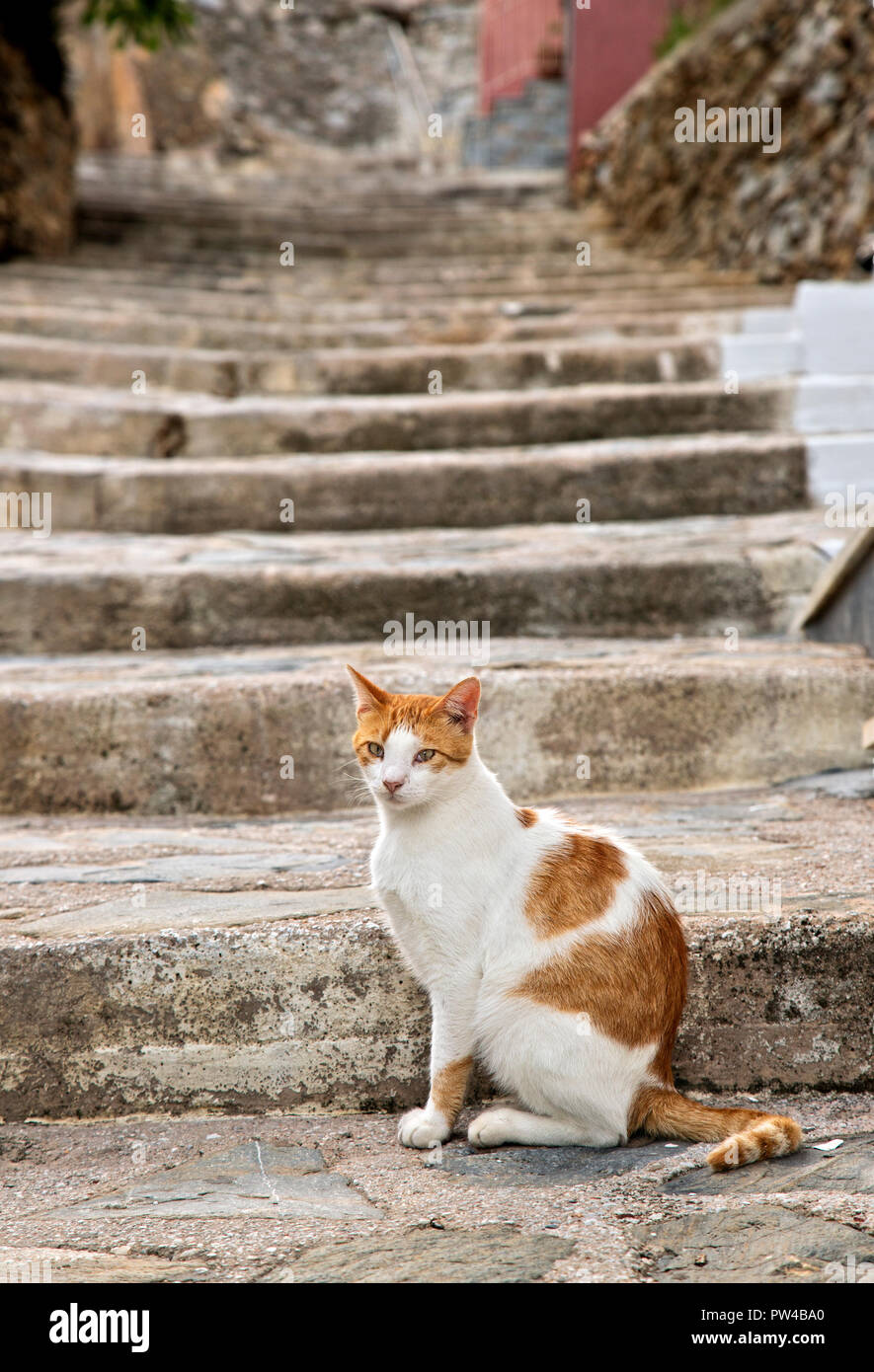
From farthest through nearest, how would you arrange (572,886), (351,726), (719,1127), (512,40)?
(512,40) → (351,726) → (572,886) → (719,1127)

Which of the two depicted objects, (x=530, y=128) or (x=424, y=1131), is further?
(x=530, y=128)

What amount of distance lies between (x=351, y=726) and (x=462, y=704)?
3.04ft

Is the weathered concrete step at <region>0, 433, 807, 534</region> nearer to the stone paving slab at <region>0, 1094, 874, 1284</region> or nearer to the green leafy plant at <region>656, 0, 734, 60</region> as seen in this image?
the stone paving slab at <region>0, 1094, 874, 1284</region>

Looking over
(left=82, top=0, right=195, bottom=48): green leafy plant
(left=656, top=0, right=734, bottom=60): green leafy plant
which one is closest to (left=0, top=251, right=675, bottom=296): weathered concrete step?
(left=82, top=0, right=195, bottom=48): green leafy plant

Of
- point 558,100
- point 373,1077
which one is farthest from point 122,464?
point 558,100

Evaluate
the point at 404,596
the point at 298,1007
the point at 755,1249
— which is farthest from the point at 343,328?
the point at 755,1249

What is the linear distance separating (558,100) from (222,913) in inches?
416

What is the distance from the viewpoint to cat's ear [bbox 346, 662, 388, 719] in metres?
2.03

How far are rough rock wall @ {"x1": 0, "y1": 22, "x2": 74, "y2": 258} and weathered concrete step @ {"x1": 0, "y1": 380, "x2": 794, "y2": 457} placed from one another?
2.30 meters

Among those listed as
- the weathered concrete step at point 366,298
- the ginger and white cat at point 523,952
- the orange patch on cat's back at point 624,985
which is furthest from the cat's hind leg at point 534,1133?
the weathered concrete step at point 366,298

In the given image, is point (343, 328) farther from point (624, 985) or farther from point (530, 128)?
point (530, 128)

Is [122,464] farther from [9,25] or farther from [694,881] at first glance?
[9,25]

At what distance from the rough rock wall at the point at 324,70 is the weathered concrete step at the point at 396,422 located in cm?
1057

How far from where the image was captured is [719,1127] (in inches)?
69.4
